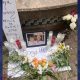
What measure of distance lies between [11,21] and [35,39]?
0.19 m

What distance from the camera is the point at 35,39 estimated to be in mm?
2209

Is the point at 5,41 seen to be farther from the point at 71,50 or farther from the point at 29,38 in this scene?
the point at 71,50

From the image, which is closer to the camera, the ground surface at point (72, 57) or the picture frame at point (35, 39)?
the ground surface at point (72, 57)

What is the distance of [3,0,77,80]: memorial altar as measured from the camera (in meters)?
2.04

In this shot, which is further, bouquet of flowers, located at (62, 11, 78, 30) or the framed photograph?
bouquet of flowers, located at (62, 11, 78, 30)

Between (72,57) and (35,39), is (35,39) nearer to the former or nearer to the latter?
(35,39)

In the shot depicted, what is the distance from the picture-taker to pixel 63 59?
6.89 feet

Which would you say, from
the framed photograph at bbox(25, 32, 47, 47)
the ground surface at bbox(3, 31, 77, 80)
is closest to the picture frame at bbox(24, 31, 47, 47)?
the framed photograph at bbox(25, 32, 47, 47)

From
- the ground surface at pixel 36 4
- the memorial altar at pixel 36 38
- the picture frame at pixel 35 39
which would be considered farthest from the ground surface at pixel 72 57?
the ground surface at pixel 36 4

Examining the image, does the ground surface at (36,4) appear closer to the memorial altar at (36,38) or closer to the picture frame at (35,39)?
the memorial altar at (36,38)

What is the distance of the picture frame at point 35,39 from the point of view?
7.16ft

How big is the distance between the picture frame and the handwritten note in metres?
0.04

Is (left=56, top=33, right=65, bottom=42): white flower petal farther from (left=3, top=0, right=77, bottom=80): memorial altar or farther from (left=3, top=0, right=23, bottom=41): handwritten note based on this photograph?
(left=3, top=0, right=23, bottom=41): handwritten note

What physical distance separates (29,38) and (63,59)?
24 cm
